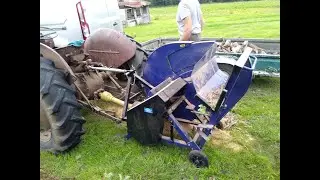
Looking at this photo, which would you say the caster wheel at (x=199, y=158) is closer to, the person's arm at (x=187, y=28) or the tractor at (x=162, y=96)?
the tractor at (x=162, y=96)

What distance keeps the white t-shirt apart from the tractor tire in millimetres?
1939

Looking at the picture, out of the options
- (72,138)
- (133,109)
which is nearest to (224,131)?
(133,109)

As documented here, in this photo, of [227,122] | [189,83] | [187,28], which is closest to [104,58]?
[187,28]

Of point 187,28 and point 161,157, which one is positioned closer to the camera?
point 161,157

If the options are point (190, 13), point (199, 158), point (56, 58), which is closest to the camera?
point (199, 158)

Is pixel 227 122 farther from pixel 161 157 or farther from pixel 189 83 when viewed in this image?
pixel 161 157

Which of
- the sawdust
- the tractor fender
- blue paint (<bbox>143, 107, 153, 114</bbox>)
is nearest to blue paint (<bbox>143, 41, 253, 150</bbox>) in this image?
blue paint (<bbox>143, 107, 153, 114</bbox>)

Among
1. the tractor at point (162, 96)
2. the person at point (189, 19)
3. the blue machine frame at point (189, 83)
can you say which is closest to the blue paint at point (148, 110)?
the tractor at point (162, 96)

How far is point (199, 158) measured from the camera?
3.20 m

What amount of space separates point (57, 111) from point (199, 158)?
1.35 m

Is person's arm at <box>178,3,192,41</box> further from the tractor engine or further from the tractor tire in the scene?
the tractor tire
